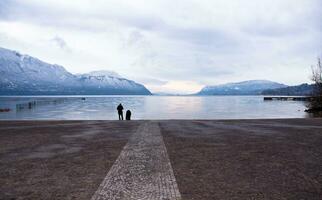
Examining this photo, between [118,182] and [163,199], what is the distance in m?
1.80

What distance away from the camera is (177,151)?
527 inches

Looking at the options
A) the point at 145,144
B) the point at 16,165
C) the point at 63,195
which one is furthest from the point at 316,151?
the point at 16,165

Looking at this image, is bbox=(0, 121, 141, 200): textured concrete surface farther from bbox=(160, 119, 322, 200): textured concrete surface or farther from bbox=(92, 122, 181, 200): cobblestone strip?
bbox=(160, 119, 322, 200): textured concrete surface

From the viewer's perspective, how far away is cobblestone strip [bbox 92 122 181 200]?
7624 mm

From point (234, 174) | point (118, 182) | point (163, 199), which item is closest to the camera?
point (163, 199)

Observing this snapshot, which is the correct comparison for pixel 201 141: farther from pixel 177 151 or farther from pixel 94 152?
pixel 94 152

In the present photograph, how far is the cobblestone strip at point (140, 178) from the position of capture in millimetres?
7624

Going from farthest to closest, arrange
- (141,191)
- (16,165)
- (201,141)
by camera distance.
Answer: (201,141)
(16,165)
(141,191)

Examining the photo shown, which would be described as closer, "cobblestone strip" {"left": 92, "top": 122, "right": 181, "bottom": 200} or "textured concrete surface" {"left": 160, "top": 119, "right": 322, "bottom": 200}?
"cobblestone strip" {"left": 92, "top": 122, "right": 181, "bottom": 200}

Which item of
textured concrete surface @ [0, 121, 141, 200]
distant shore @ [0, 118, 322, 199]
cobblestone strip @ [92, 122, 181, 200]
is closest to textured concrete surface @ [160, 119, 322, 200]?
distant shore @ [0, 118, 322, 199]

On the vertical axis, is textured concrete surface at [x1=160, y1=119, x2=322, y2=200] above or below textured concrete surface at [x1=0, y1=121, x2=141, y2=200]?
below

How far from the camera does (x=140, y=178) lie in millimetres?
9039

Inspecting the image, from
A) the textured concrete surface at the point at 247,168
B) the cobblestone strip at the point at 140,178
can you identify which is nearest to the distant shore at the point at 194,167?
the textured concrete surface at the point at 247,168

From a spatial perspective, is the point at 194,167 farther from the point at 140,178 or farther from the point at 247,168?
the point at 140,178
